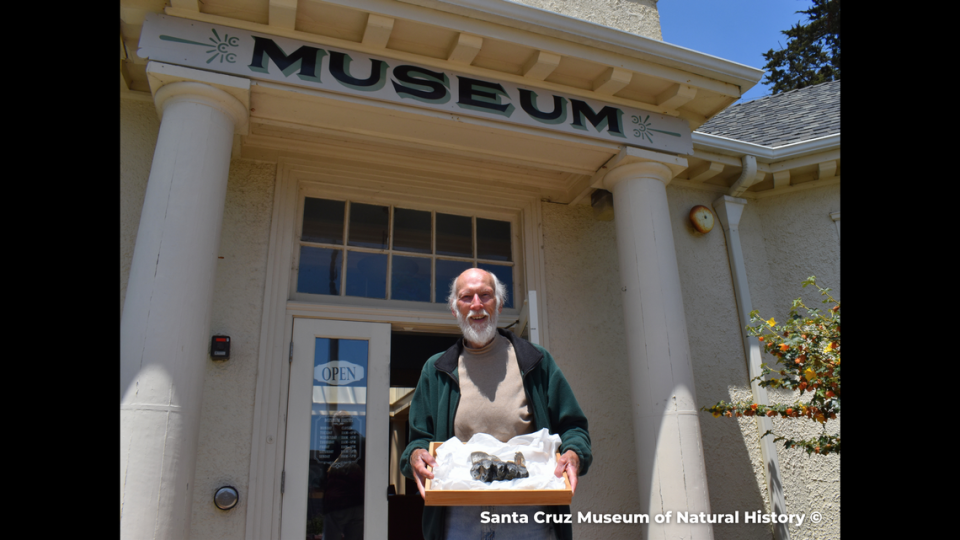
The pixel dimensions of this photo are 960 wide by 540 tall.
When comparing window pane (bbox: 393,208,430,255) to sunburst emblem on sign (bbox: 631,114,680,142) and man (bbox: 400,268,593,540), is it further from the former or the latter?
man (bbox: 400,268,593,540)

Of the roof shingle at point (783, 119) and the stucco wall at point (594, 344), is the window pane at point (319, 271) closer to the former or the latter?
the stucco wall at point (594, 344)

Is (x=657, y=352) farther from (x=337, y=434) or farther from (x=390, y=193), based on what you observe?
(x=390, y=193)

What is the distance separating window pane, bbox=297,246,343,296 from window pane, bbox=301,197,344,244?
0.09 m

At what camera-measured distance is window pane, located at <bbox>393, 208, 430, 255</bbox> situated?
178 inches

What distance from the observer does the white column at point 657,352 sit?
3379mm

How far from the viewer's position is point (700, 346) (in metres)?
4.83

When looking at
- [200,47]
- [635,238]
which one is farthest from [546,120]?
[200,47]

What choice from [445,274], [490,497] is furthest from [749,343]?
[490,497]

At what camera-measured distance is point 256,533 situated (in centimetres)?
338

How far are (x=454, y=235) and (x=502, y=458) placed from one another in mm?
2878

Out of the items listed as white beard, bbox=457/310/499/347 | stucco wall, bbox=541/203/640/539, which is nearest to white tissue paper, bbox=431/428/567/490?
white beard, bbox=457/310/499/347

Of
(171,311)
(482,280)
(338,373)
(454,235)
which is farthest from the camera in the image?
(454,235)

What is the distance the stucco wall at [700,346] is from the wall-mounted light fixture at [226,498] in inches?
90.8
